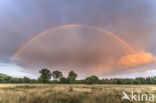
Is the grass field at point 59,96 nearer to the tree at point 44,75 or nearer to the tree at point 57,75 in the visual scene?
the tree at point 44,75

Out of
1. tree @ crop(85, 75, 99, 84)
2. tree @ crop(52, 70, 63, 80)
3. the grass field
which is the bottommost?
tree @ crop(85, 75, 99, 84)

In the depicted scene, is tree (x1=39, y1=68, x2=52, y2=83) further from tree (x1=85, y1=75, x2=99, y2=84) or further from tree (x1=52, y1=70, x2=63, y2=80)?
tree (x1=85, y1=75, x2=99, y2=84)

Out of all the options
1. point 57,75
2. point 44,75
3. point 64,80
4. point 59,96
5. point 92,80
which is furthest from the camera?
point 57,75

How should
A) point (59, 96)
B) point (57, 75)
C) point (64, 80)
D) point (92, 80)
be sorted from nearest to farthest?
point (59, 96), point (64, 80), point (92, 80), point (57, 75)

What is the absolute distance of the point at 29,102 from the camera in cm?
551

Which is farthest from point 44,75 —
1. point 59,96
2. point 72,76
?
point 59,96

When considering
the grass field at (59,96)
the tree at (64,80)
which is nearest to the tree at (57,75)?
the tree at (64,80)

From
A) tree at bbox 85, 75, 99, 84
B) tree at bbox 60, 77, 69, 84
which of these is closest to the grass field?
tree at bbox 60, 77, 69, 84

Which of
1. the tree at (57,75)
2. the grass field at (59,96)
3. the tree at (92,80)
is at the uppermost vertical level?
the grass field at (59,96)

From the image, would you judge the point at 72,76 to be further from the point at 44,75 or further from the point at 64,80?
the point at 44,75

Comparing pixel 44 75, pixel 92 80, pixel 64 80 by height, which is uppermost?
pixel 44 75

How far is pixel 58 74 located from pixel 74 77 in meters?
9.19

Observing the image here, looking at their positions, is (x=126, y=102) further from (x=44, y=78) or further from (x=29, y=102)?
(x=44, y=78)

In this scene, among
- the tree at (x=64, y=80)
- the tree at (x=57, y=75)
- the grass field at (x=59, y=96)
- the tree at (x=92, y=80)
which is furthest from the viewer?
the tree at (x=57, y=75)
